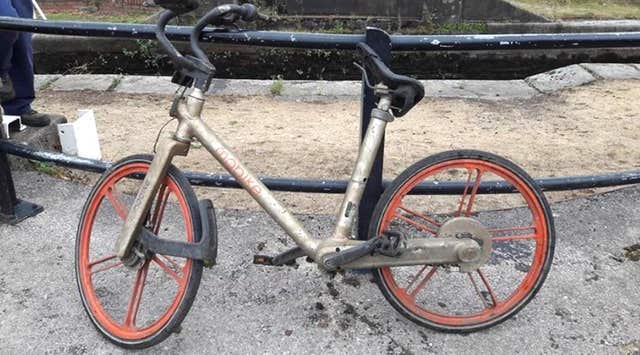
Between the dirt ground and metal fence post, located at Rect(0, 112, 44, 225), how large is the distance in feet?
3.90

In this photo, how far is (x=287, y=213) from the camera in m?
2.43

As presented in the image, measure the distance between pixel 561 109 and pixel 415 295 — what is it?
14.5 feet

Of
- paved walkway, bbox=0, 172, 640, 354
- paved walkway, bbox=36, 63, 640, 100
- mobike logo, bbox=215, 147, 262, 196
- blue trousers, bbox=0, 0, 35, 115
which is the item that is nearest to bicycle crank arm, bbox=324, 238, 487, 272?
paved walkway, bbox=0, 172, 640, 354

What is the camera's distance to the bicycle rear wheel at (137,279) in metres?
2.37

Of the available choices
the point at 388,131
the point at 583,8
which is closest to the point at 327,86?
the point at 388,131

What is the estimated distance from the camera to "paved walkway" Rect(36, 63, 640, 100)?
272 inches

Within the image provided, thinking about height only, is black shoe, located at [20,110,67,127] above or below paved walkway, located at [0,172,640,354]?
above

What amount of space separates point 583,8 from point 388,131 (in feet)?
31.7

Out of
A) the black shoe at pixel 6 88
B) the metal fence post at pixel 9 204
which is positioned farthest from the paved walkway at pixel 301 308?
the black shoe at pixel 6 88

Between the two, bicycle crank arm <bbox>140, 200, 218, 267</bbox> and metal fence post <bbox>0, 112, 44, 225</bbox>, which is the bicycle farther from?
metal fence post <bbox>0, 112, 44, 225</bbox>

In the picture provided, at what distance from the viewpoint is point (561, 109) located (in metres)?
6.31

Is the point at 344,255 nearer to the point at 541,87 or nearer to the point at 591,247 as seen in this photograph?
the point at 591,247

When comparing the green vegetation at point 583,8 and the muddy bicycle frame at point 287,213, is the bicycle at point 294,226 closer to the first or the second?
the muddy bicycle frame at point 287,213

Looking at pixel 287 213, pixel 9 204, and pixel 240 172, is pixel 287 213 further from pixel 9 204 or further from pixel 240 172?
pixel 9 204
